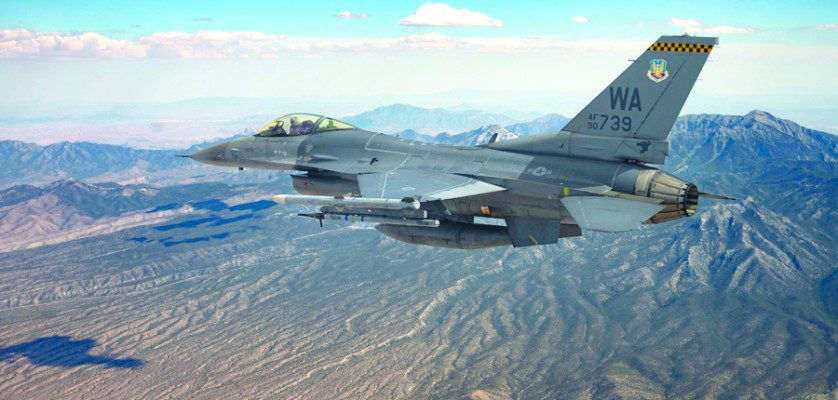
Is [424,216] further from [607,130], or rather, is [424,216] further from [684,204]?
[684,204]

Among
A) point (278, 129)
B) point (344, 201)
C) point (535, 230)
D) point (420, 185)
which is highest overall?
point (278, 129)

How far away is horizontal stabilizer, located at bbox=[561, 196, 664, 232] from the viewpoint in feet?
54.9

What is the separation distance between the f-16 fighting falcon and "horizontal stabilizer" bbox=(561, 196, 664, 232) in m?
0.03

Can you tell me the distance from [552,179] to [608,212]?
9.20 feet

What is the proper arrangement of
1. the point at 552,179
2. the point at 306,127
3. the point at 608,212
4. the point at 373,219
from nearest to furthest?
the point at 608,212
the point at 373,219
the point at 552,179
the point at 306,127

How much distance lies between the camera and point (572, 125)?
2086cm

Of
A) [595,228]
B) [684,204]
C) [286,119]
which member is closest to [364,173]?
[286,119]

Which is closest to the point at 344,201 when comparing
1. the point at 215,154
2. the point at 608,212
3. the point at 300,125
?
the point at 608,212

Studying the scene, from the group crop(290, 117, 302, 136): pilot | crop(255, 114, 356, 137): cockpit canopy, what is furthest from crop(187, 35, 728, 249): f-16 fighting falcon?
crop(290, 117, 302, 136): pilot

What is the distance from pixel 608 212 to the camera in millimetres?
17859

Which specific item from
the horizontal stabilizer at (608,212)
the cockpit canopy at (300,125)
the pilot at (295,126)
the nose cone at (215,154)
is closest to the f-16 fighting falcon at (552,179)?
the horizontal stabilizer at (608,212)

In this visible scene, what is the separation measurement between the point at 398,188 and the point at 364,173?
138 inches

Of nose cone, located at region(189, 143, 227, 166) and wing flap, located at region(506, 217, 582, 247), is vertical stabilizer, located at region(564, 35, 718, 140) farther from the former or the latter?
nose cone, located at region(189, 143, 227, 166)

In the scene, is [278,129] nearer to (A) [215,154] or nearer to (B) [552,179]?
(A) [215,154]
